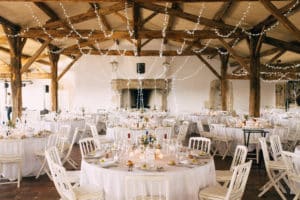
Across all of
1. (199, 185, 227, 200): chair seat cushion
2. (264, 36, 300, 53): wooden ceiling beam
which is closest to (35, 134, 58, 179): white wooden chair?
(199, 185, 227, 200): chair seat cushion

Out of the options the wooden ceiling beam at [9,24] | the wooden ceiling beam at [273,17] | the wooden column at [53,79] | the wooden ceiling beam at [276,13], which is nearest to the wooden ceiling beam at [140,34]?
the wooden ceiling beam at [9,24]

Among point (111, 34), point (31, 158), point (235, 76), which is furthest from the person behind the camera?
point (235, 76)

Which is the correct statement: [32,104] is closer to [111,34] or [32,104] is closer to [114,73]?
[114,73]

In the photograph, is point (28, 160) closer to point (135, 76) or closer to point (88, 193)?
point (88, 193)

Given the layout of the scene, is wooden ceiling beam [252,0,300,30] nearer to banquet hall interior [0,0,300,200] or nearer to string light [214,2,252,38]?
banquet hall interior [0,0,300,200]

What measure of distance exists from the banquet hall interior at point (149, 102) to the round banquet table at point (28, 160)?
0.02m

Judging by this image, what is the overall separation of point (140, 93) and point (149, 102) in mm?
635

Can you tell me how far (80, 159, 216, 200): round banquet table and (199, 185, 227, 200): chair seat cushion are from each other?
95mm

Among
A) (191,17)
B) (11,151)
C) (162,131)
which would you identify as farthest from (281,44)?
(11,151)

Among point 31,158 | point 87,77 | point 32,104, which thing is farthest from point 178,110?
point 31,158

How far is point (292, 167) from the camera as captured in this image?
462cm

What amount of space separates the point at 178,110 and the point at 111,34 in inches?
264

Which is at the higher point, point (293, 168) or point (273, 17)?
point (273, 17)

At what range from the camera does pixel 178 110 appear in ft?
52.6
